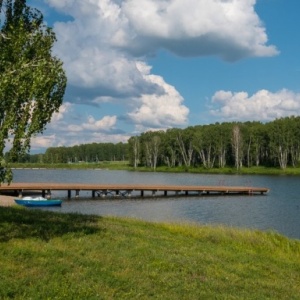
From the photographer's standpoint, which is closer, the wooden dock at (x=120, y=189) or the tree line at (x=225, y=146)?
the wooden dock at (x=120, y=189)

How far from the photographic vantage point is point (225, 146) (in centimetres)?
14650

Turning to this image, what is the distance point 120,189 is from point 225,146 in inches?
3441

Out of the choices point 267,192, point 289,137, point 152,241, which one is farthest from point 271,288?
point 289,137

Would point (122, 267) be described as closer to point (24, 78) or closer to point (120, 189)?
point (24, 78)

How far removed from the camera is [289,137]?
424 feet

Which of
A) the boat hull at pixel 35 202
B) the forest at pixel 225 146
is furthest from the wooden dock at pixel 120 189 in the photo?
the forest at pixel 225 146

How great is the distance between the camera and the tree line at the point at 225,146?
5187 inches

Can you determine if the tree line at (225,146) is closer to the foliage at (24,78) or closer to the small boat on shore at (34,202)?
the small boat on shore at (34,202)

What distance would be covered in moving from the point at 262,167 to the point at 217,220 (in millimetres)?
105681

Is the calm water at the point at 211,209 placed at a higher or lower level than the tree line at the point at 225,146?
lower

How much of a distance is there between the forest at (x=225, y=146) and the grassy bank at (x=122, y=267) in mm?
117873

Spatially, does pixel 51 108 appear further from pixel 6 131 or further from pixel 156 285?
pixel 156 285

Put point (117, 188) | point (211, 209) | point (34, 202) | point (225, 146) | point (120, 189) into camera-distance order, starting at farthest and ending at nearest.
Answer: point (225, 146)
point (120, 189)
point (117, 188)
point (211, 209)
point (34, 202)

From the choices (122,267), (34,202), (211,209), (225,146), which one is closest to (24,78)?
(122,267)
